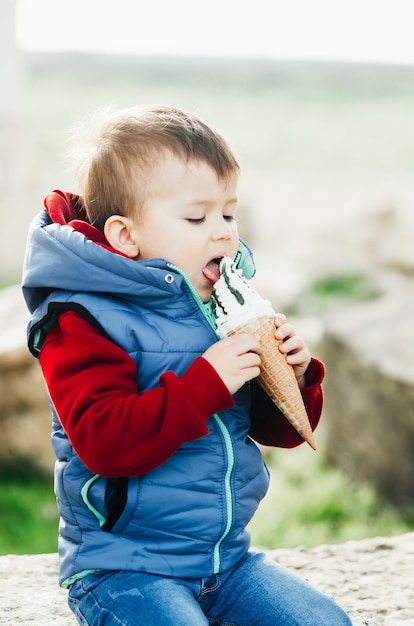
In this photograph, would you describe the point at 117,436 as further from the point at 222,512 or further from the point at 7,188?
the point at 7,188

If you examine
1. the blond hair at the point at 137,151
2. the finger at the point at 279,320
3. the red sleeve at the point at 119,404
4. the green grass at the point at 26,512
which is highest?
the blond hair at the point at 137,151

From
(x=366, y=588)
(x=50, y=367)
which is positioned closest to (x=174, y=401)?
(x=50, y=367)

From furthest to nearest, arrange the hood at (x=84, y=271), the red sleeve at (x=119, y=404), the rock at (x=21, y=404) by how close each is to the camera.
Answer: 1. the rock at (x=21, y=404)
2. the hood at (x=84, y=271)
3. the red sleeve at (x=119, y=404)

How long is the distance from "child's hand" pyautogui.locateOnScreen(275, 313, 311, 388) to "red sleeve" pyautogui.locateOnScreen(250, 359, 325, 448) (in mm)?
65

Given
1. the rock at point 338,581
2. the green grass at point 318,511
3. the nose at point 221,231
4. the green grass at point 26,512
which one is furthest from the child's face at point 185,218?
the green grass at point 26,512

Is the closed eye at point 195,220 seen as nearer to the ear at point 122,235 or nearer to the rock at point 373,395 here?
the ear at point 122,235

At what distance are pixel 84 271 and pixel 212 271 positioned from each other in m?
0.37

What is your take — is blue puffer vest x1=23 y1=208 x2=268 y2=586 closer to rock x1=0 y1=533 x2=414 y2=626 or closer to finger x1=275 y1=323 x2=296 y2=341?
finger x1=275 y1=323 x2=296 y2=341

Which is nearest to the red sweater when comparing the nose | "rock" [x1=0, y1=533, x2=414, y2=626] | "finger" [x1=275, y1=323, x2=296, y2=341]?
"finger" [x1=275, y1=323, x2=296, y2=341]

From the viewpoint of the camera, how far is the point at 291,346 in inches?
95.0

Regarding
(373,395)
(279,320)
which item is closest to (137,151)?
(279,320)

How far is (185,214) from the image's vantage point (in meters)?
2.39

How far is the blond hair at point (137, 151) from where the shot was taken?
2.39 meters

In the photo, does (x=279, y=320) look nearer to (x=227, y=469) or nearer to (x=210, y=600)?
(x=227, y=469)
